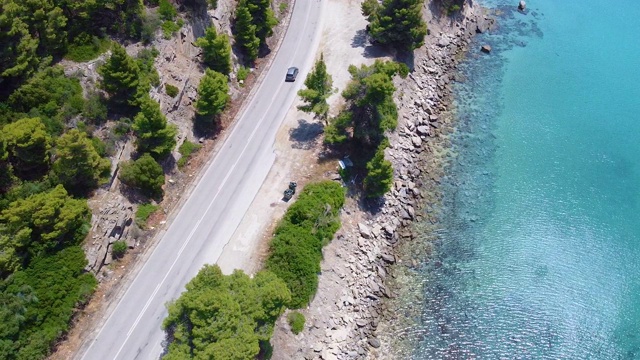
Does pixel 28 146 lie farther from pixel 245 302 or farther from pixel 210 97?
pixel 245 302

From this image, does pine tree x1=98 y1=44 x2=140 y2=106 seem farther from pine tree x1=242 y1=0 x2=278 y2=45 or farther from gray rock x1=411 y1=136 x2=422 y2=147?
gray rock x1=411 y1=136 x2=422 y2=147

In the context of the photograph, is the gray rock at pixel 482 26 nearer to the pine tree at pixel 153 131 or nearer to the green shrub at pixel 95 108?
the pine tree at pixel 153 131

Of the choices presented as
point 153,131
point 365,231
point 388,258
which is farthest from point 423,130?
point 153,131

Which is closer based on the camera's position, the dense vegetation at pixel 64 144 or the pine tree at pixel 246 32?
the dense vegetation at pixel 64 144

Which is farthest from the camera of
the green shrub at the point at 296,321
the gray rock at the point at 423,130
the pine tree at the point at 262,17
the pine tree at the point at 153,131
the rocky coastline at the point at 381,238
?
the pine tree at the point at 262,17

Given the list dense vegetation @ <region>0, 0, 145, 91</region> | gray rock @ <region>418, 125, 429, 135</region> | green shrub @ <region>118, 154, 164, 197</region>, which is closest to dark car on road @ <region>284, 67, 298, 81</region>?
gray rock @ <region>418, 125, 429, 135</region>

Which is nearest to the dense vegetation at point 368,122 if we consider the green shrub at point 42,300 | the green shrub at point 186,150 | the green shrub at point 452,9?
the green shrub at point 186,150

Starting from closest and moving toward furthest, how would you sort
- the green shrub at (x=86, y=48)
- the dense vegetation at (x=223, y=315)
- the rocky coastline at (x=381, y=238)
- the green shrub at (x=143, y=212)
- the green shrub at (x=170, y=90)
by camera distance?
the dense vegetation at (x=223, y=315)
the rocky coastline at (x=381, y=238)
the green shrub at (x=143, y=212)
the green shrub at (x=86, y=48)
the green shrub at (x=170, y=90)

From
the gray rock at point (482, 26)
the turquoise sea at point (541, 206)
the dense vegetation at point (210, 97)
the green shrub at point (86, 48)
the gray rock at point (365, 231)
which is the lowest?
the turquoise sea at point (541, 206)
